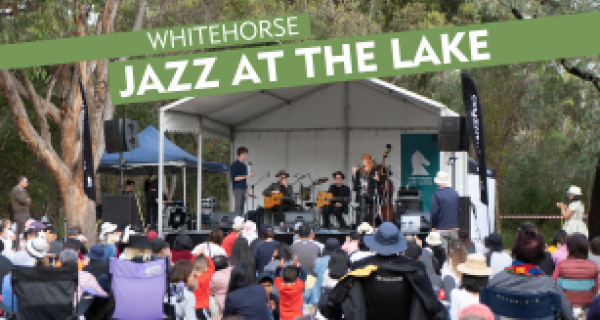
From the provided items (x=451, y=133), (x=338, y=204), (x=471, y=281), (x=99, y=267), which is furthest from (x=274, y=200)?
(x=471, y=281)

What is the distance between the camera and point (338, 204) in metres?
13.1

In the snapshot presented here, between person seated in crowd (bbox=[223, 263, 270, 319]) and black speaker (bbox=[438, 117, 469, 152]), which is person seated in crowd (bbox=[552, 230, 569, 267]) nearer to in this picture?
person seated in crowd (bbox=[223, 263, 270, 319])

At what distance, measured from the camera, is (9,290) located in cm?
615

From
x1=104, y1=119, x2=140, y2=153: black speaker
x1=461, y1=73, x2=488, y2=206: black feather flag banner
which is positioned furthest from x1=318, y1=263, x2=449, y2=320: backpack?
x1=104, y1=119, x2=140, y2=153: black speaker

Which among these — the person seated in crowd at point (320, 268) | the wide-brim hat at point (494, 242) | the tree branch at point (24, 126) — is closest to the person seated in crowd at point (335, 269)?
the person seated in crowd at point (320, 268)

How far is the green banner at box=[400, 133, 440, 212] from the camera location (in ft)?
48.6

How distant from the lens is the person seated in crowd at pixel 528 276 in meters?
4.05

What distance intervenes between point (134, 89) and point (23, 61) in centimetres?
401

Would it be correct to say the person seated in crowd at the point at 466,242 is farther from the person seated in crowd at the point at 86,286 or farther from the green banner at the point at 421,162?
the green banner at the point at 421,162

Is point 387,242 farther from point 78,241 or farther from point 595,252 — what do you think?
point 78,241

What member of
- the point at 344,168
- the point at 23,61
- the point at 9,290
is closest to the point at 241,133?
the point at 344,168

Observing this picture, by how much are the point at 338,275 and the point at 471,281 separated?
1.90m

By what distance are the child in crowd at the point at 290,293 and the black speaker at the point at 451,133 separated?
503cm

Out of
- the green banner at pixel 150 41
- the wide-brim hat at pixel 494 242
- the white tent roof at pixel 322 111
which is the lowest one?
the wide-brim hat at pixel 494 242
